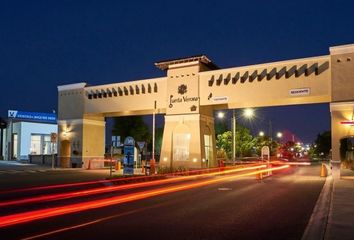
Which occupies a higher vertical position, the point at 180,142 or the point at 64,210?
the point at 180,142

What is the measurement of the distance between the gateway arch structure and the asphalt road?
16.5m

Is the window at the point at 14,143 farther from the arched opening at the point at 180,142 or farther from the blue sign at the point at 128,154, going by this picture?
the blue sign at the point at 128,154

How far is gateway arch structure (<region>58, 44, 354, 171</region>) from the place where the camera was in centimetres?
3106

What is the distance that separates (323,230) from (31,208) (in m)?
8.72

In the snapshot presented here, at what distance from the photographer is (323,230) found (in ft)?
33.3

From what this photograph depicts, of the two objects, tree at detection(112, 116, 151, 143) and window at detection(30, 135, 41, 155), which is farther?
tree at detection(112, 116, 151, 143)

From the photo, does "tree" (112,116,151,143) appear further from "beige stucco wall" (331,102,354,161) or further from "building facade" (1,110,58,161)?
"beige stucco wall" (331,102,354,161)

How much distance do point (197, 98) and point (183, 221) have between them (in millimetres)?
26140

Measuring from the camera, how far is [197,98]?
123ft

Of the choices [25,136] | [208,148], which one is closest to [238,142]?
[208,148]

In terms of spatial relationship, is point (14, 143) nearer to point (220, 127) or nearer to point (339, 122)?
point (220, 127)

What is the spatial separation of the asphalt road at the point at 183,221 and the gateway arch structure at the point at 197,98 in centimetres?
1652

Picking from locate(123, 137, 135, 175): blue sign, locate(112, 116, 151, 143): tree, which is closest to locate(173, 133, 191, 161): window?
locate(123, 137, 135, 175): blue sign

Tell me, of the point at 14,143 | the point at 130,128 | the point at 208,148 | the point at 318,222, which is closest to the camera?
the point at 318,222
